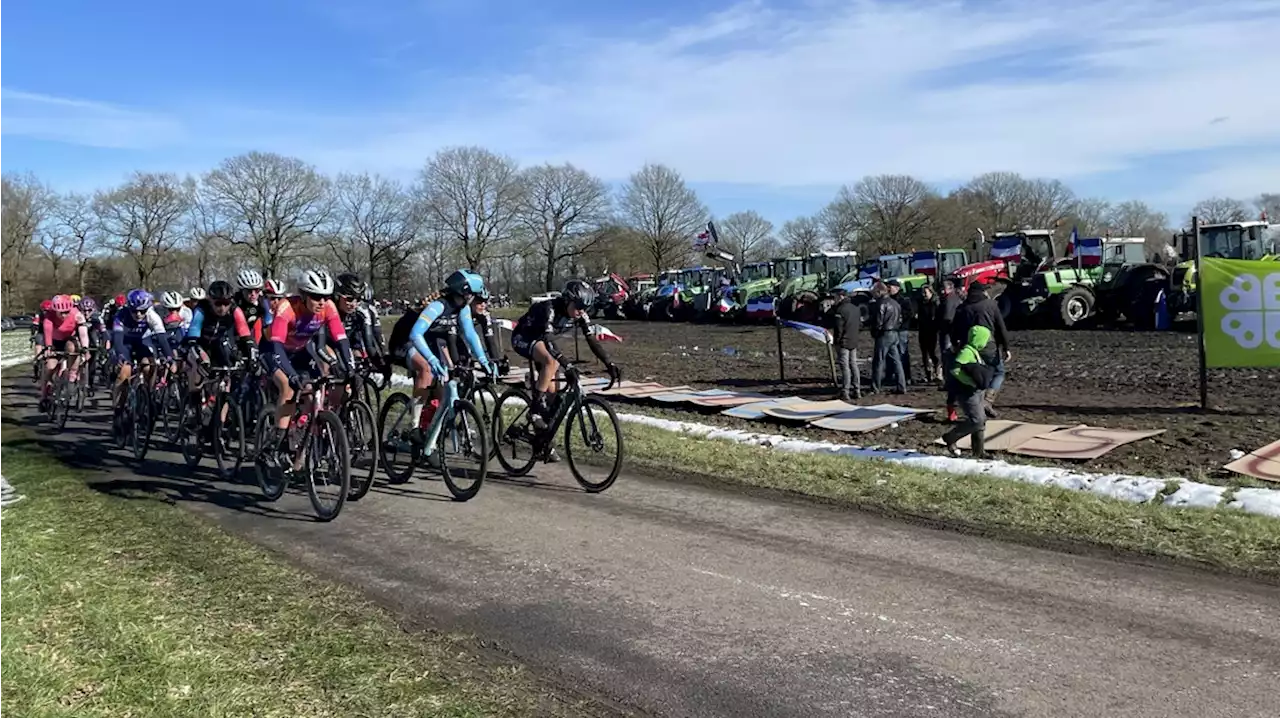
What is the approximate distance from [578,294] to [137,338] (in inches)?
297

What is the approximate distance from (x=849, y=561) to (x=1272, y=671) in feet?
7.81

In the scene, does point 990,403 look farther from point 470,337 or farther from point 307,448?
point 307,448

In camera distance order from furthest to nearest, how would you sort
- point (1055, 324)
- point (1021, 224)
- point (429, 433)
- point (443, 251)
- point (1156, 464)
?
point (1021, 224) < point (443, 251) < point (1055, 324) < point (1156, 464) < point (429, 433)

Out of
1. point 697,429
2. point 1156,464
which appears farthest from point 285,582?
point 1156,464

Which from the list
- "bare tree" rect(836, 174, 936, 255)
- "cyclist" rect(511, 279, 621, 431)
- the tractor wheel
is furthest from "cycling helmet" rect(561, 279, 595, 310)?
"bare tree" rect(836, 174, 936, 255)

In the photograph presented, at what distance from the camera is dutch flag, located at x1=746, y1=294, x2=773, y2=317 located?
3481 cm

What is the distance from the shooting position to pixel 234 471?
960 cm

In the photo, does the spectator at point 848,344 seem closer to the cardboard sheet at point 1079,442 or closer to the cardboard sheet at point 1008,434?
the cardboard sheet at point 1008,434

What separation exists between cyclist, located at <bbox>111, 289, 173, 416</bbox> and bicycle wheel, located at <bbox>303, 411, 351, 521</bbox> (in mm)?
5530

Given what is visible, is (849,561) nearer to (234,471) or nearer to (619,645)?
(619,645)

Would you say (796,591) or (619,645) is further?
(796,591)

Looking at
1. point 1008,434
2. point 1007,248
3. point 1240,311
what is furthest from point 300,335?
point 1007,248

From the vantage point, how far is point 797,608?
5.19m

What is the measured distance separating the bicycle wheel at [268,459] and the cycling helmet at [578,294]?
113 inches
